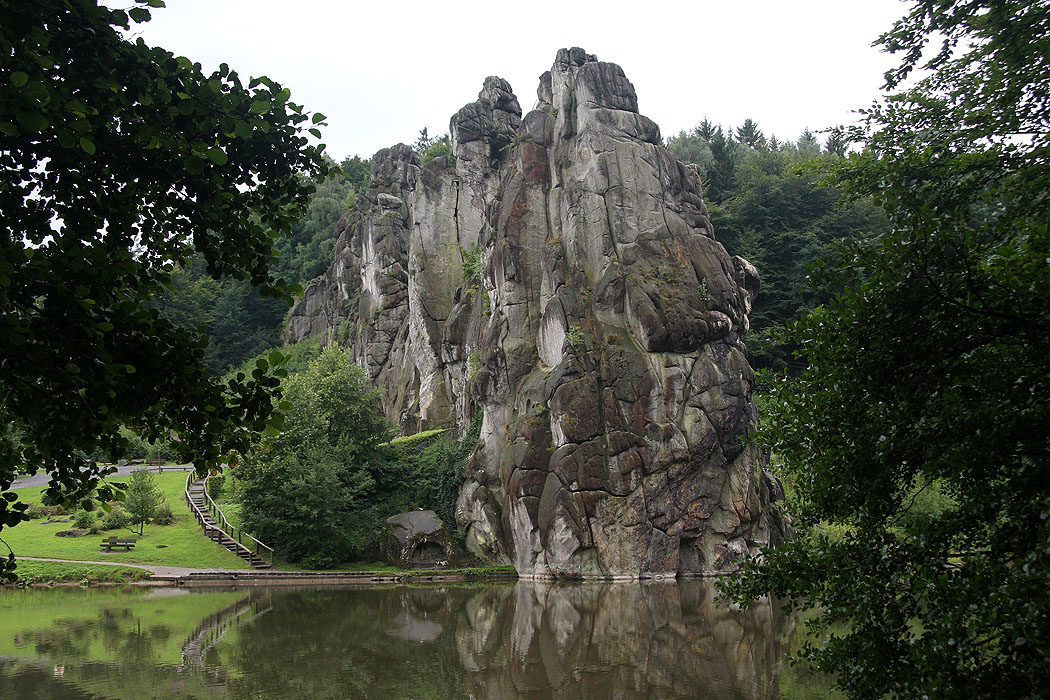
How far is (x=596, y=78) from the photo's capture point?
40.6m

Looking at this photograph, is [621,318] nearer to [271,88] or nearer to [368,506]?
[368,506]

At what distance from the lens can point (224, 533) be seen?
35969 mm

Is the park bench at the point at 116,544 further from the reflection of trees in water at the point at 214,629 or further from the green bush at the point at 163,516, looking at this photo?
the reflection of trees in water at the point at 214,629

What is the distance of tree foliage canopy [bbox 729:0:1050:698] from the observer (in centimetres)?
500

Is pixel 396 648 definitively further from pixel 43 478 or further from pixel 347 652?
pixel 43 478

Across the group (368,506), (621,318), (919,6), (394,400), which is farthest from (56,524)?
(919,6)

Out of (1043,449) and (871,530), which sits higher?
(1043,449)

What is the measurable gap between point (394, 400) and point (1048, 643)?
48.8m

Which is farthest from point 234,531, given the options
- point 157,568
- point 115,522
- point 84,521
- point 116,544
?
point 84,521

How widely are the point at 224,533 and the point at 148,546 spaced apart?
130 inches

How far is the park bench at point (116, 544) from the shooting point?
33619 mm

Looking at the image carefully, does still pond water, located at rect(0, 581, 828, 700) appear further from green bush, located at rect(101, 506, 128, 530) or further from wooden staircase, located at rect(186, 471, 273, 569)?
green bush, located at rect(101, 506, 128, 530)

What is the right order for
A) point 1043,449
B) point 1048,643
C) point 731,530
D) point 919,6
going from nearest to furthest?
point 1048,643
point 1043,449
point 919,6
point 731,530

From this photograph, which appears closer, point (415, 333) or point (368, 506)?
point (368, 506)
